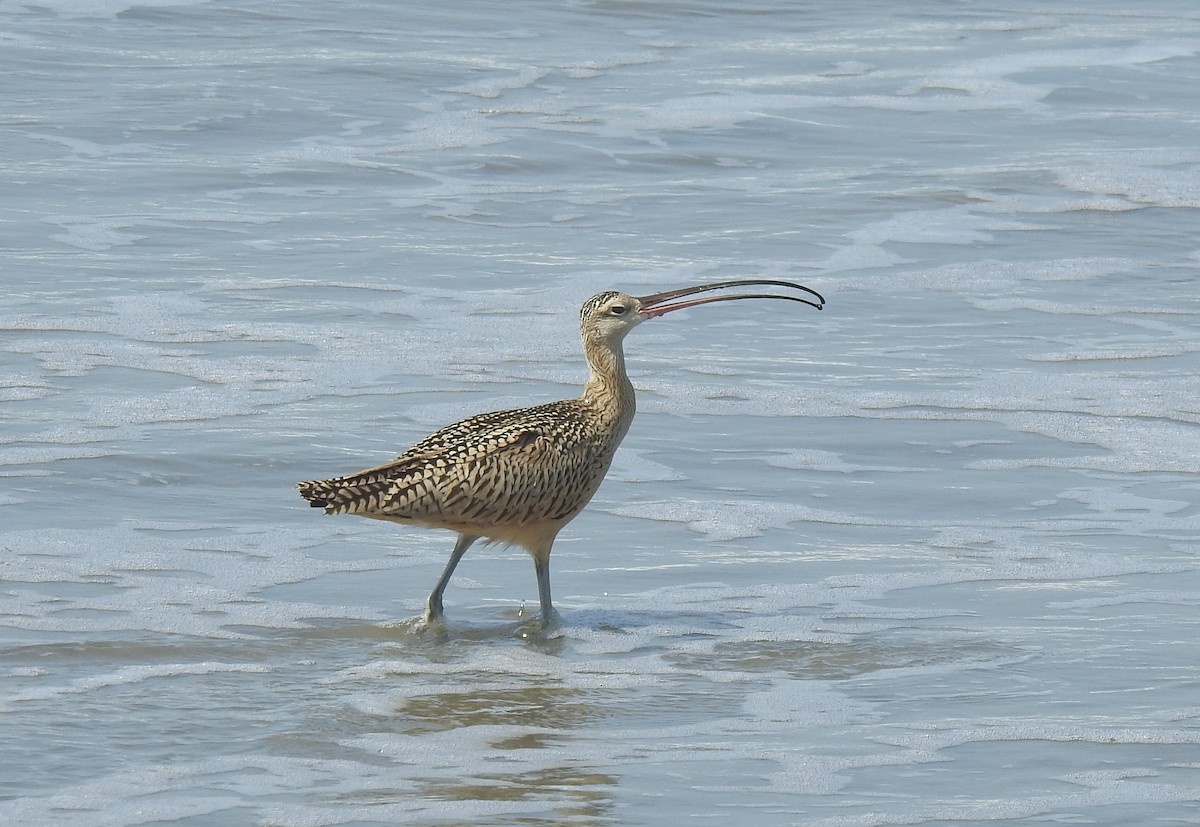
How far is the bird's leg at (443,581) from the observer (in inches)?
288

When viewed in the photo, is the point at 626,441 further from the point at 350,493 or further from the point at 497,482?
the point at 350,493

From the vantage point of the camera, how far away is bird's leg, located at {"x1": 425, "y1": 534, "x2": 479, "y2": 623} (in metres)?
→ 7.32

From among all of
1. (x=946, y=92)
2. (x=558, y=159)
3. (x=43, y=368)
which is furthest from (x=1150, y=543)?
Result: (x=946, y=92)

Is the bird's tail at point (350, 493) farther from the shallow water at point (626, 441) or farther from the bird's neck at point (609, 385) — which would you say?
the bird's neck at point (609, 385)

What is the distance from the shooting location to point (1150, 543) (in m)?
8.32

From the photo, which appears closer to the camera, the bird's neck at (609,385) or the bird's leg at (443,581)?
the bird's leg at (443,581)

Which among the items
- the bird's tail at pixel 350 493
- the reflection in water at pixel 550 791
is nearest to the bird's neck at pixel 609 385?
the bird's tail at pixel 350 493

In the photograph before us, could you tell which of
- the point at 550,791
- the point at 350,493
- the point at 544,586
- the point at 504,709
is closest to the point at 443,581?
the point at 544,586

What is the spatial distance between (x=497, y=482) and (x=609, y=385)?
80cm

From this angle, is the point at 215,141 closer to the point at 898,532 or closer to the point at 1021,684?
the point at 898,532

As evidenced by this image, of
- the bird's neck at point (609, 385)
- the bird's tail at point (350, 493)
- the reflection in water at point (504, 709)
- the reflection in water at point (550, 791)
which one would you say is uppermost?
the bird's neck at point (609, 385)

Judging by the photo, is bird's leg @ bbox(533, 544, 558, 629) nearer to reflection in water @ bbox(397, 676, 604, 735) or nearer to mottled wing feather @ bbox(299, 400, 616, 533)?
mottled wing feather @ bbox(299, 400, 616, 533)

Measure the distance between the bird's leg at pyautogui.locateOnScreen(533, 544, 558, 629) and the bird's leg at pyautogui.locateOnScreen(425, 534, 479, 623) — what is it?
0.75ft

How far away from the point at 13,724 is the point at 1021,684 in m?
2.95
